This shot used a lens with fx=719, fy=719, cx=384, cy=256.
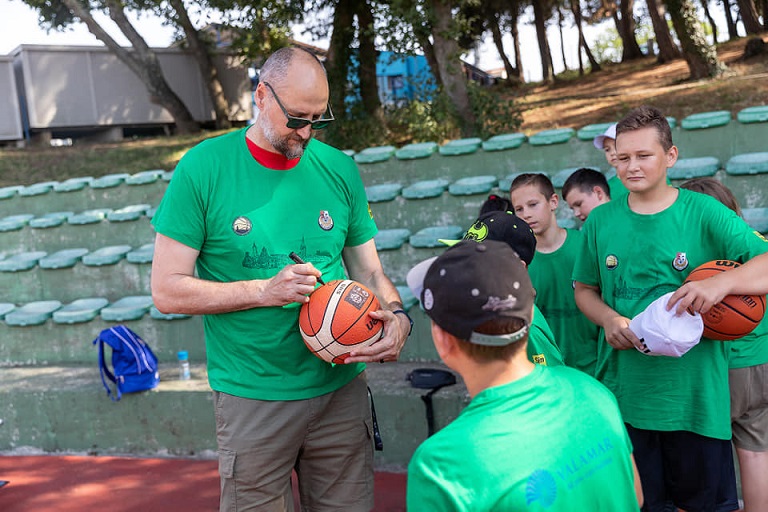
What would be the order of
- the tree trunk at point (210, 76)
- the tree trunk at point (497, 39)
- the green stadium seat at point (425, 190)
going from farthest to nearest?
the tree trunk at point (497, 39) < the tree trunk at point (210, 76) < the green stadium seat at point (425, 190)

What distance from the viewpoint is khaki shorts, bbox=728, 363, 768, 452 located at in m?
2.96

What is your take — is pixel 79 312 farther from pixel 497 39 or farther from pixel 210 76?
pixel 497 39

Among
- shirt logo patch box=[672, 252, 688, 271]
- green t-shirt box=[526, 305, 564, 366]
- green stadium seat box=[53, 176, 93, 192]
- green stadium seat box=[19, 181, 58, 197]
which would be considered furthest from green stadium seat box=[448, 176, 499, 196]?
green stadium seat box=[19, 181, 58, 197]

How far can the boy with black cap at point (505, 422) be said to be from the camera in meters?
1.46

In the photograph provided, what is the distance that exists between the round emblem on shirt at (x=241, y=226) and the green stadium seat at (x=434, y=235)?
3.25 meters

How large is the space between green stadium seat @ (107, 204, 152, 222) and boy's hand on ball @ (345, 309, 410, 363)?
513 cm

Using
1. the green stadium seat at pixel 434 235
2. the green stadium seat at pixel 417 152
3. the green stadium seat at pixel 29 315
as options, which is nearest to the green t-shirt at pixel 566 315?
the green stadium seat at pixel 434 235

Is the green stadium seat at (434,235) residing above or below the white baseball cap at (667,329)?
above

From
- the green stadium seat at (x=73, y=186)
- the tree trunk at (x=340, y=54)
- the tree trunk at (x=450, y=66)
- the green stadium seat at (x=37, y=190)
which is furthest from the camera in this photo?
the tree trunk at (x=340, y=54)

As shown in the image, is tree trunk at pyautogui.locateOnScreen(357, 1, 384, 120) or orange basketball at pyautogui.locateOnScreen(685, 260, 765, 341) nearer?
orange basketball at pyautogui.locateOnScreen(685, 260, 765, 341)

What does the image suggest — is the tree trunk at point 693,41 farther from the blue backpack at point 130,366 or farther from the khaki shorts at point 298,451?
the khaki shorts at point 298,451

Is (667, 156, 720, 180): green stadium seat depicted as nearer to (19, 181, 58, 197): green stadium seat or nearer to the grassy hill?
the grassy hill

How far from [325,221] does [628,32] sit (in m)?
25.3

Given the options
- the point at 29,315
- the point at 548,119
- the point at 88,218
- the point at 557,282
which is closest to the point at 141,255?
the point at 29,315
